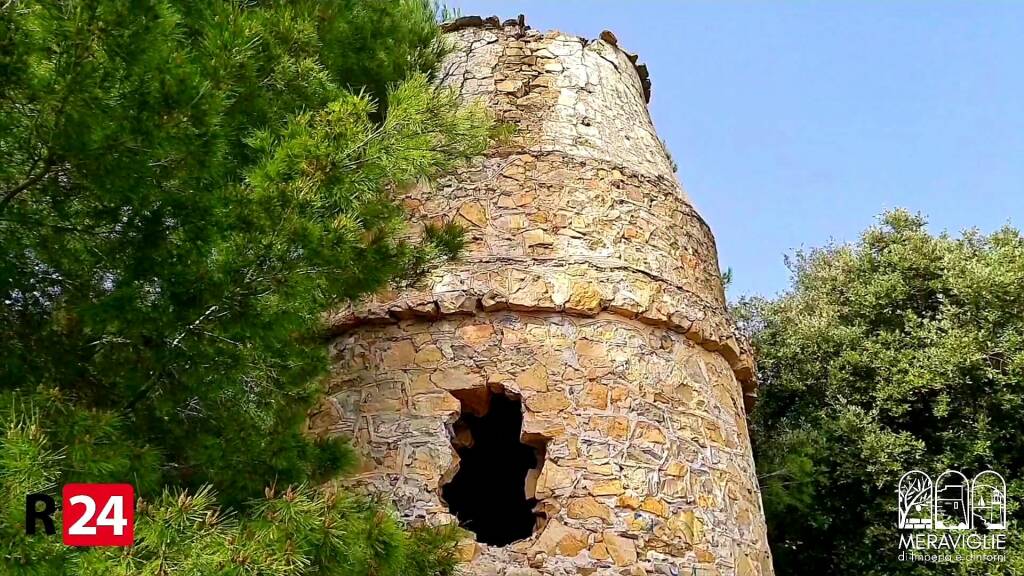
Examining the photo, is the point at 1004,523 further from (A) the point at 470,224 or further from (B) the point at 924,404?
(A) the point at 470,224

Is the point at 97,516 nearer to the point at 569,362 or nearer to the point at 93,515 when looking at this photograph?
the point at 93,515

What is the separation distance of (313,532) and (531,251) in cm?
294

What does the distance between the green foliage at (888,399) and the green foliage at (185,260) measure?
6832 millimetres

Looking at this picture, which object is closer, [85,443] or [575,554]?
[85,443]

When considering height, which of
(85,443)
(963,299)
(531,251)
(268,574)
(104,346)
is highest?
(963,299)

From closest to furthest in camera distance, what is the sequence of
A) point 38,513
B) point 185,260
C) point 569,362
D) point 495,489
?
point 38,513 < point 185,260 < point 569,362 < point 495,489

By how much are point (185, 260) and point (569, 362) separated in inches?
102

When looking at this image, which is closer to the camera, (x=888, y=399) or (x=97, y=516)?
(x=97, y=516)

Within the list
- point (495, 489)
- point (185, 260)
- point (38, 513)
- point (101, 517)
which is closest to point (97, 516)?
point (101, 517)

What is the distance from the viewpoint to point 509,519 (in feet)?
28.3

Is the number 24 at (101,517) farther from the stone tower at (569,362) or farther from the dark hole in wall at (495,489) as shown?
the dark hole in wall at (495,489)

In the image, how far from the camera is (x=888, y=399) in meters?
10.5

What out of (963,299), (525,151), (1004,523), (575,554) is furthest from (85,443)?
(963,299)

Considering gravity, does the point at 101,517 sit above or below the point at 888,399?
below
